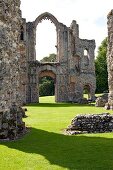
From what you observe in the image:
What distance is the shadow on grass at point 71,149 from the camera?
8.94m

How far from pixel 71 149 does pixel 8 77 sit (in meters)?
3.75

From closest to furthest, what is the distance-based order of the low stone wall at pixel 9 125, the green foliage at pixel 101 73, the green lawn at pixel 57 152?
1. the green lawn at pixel 57 152
2. the low stone wall at pixel 9 125
3. the green foliage at pixel 101 73

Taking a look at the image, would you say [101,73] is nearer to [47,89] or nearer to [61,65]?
[47,89]

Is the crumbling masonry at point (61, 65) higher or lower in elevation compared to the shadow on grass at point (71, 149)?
higher

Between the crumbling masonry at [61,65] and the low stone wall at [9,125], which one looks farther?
the crumbling masonry at [61,65]

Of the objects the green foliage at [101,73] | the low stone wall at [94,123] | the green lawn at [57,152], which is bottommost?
the green lawn at [57,152]

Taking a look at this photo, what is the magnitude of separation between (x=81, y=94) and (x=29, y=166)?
35814mm

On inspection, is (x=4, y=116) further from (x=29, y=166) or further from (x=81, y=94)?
(x=81, y=94)

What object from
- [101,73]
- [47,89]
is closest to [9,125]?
[101,73]

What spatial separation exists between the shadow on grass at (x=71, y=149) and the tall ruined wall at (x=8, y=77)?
633 millimetres

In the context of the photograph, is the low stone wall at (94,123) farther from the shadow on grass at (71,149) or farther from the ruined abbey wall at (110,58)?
the ruined abbey wall at (110,58)

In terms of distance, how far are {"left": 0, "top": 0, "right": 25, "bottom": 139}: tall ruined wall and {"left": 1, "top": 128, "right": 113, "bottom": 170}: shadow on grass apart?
2.08 ft

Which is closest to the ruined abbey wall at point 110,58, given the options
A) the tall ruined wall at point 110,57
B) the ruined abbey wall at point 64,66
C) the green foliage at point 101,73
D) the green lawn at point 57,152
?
the tall ruined wall at point 110,57

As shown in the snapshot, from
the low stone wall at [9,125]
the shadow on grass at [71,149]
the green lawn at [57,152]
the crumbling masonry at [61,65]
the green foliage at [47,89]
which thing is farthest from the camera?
the green foliage at [47,89]
